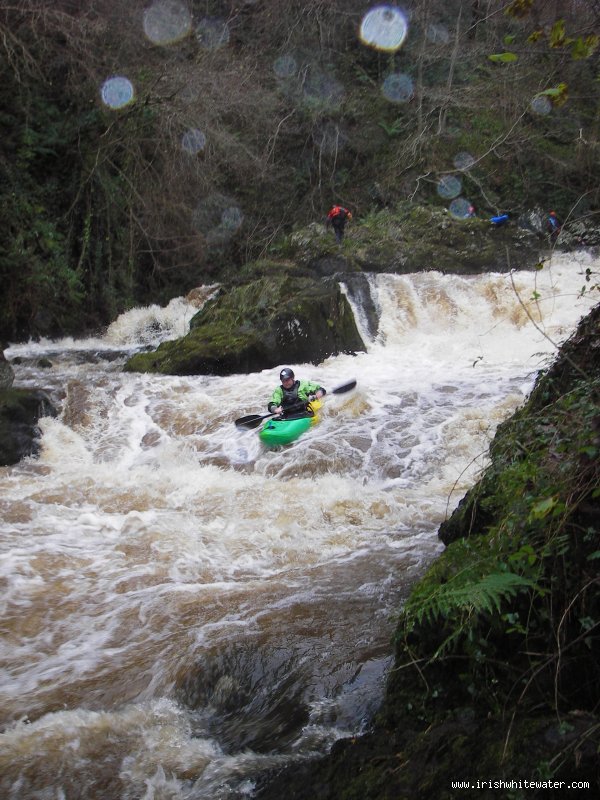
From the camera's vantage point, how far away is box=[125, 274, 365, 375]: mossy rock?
10.3 m

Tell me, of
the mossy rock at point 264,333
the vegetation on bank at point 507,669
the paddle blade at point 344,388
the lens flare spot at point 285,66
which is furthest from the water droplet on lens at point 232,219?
the vegetation on bank at point 507,669

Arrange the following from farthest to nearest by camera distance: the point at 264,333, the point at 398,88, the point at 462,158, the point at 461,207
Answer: the point at 398,88 < the point at 462,158 < the point at 461,207 < the point at 264,333

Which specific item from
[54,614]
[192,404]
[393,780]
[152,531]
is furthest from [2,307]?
[393,780]

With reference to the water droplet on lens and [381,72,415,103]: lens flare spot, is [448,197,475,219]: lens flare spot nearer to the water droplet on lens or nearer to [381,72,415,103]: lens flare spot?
[381,72,415,103]: lens flare spot

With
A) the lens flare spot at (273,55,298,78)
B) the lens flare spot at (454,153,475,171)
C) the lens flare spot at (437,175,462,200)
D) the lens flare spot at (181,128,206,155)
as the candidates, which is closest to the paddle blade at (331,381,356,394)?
the lens flare spot at (181,128,206,155)

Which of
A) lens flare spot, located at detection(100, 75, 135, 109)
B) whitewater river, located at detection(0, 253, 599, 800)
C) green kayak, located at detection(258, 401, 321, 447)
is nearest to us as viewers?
whitewater river, located at detection(0, 253, 599, 800)

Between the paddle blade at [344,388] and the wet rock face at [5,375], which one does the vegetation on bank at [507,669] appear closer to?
the paddle blade at [344,388]

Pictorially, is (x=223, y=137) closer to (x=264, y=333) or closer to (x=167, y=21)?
(x=167, y=21)

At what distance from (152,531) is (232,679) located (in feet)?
8.17

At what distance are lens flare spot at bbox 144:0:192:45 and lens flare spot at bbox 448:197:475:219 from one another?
8243 millimetres

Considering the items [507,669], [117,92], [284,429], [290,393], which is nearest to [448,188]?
[117,92]

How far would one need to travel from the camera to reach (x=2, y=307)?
12.7 metres

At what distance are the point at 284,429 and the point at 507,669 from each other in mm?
5644

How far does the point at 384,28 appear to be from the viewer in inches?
824
